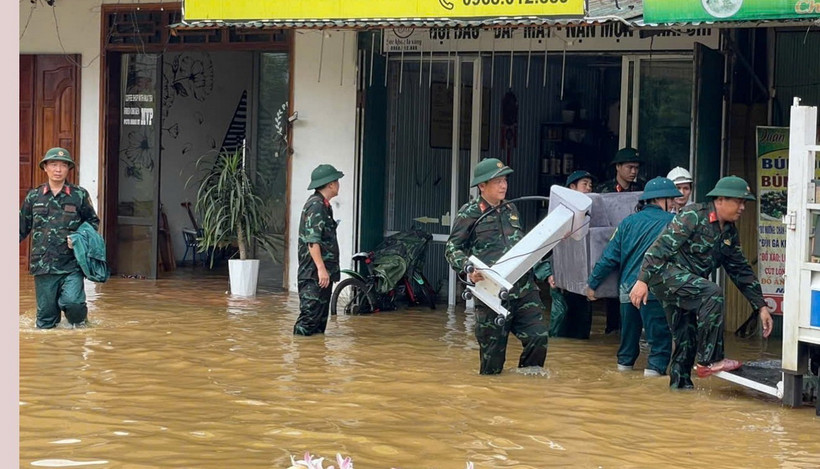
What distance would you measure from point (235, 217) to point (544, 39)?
4.01 metres

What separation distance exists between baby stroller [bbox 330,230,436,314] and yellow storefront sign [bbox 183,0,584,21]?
2694 millimetres

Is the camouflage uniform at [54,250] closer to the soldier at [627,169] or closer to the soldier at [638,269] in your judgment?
the soldier at [638,269]

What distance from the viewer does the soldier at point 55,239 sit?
35.0ft

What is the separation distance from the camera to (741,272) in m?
8.73

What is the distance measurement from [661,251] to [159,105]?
812cm

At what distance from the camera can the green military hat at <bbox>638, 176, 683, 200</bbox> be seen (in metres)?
9.38

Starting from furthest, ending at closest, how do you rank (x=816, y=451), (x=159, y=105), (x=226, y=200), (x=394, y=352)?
(x=159, y=105) → (x=226, y=200) → (x=394, y=352) → (x=816, y=451)

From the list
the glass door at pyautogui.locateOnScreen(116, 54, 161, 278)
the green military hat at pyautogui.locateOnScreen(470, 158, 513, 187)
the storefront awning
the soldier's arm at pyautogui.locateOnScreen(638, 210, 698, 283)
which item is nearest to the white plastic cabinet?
the soldier's arm at pyautogui.locateOnScreen(638, 210, 698, 283)

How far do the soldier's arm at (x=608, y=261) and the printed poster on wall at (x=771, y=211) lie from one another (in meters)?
2.23

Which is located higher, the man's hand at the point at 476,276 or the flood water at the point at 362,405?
the man's hand at the point at 476,276

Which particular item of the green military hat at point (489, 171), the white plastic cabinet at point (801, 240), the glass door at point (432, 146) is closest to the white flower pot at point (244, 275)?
the glass door at point (432, 146)

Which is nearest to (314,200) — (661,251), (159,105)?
(661,251)

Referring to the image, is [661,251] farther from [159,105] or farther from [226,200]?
[159,105]

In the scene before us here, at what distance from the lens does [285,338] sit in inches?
429
